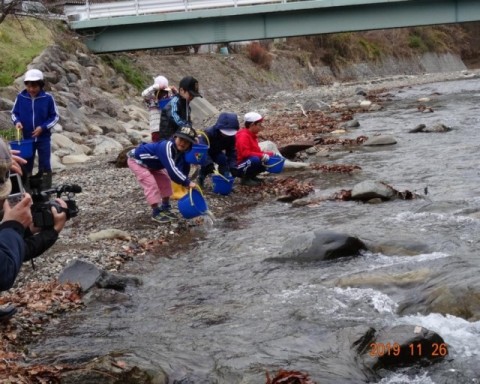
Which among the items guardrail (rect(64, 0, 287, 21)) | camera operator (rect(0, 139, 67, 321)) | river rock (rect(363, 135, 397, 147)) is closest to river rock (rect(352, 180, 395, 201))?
river rock (rect(363, 135, 397, 147))

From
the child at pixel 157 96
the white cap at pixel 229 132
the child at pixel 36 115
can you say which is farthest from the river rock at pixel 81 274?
the white cap at pixel 229 132

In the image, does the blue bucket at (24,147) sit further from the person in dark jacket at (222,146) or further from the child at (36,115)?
the person in dark jacket at (222,146)

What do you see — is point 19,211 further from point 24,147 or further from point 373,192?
point 373,192

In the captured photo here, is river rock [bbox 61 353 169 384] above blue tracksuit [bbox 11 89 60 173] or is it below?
below

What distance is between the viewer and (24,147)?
10.6 metres

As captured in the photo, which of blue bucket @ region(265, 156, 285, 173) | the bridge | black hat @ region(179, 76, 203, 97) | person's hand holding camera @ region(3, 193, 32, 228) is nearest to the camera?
person's hand holding camera @ region(3, 193, 32, 228)

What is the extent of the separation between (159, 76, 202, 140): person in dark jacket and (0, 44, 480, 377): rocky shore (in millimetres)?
1267

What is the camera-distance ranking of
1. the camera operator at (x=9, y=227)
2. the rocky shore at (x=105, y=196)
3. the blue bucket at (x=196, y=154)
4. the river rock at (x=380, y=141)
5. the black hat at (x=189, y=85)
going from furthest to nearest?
the river rock at (x=380, y=141), the black hat at (x=189, y=85), the blue bucket at (x=196, y=154), the rocky shore at (x=105, y=196), the camera operator at (x=9, y=227)

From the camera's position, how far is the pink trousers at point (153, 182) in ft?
30.8

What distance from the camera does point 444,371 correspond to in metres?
4.84

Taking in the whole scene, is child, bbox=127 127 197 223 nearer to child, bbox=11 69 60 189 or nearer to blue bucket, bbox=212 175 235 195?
blue bucket, bbox=212 175 235 195

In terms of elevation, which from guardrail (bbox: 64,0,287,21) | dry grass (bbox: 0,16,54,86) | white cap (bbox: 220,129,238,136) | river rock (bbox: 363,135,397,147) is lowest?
river rock (bbox: 363,135,397,147)

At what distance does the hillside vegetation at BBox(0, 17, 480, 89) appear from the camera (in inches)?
923

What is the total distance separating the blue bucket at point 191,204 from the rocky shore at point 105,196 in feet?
0.83
